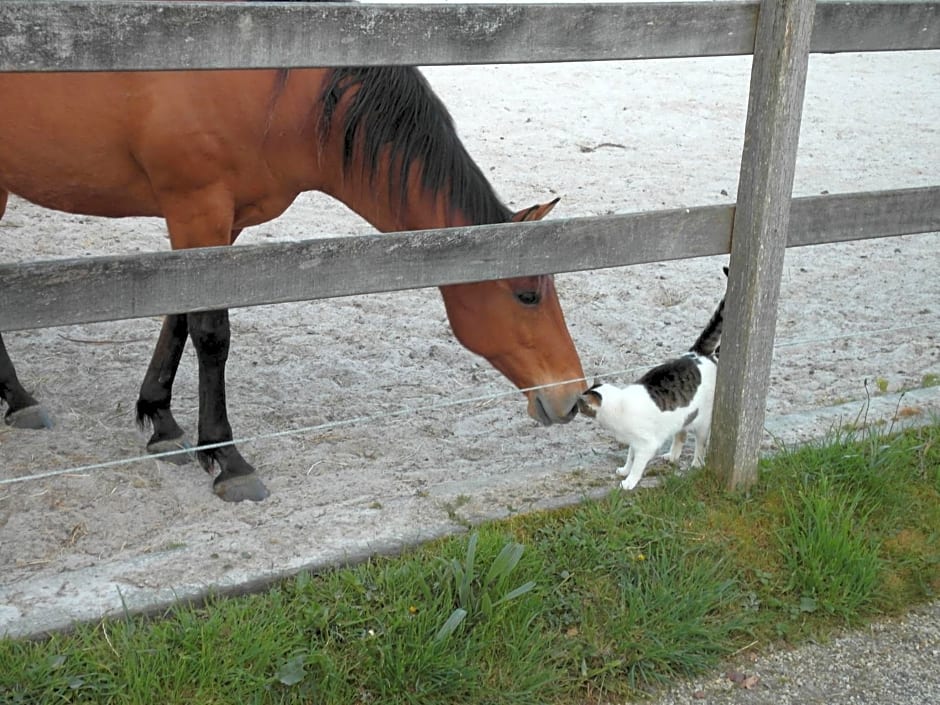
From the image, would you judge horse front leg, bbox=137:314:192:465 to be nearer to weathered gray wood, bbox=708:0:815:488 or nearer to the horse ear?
the horse ear

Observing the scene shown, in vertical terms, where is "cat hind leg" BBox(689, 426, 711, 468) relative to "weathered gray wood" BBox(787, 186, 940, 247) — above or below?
below

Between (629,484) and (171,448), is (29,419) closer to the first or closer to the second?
(171,448)

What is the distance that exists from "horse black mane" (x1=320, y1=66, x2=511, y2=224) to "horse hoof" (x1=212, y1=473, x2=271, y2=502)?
1.22m

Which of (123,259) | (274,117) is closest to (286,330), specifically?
(274,117)

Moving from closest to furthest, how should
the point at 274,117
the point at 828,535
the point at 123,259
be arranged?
1. the point at 123,259
2. the point at 828,535
3. the point at 274,117

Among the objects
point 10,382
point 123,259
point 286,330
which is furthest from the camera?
point 286,330

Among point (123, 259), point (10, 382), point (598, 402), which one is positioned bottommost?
point (10, 382)

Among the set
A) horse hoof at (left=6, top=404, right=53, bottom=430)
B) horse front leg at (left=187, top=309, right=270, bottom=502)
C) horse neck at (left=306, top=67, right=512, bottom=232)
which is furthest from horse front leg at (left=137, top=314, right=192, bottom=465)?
horse neck at (left=306, top=67, right=512, bottom=232)

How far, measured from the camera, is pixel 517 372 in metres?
3.88

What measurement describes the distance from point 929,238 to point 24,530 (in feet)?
20.1

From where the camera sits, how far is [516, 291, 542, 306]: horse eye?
148 inches

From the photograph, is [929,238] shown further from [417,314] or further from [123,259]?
[123,259]

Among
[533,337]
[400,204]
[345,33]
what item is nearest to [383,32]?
[345,33]

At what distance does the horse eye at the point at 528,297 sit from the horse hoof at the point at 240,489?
117 cm
